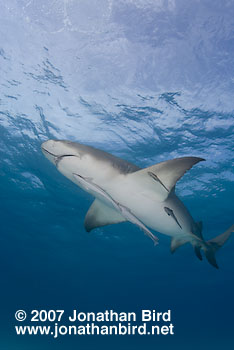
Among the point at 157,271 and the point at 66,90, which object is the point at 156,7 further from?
the point at 157,271

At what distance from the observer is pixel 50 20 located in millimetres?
8164

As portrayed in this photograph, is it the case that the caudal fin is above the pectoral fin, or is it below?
below

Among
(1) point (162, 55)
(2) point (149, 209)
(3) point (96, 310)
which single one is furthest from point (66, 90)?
(3) point (96, 310)

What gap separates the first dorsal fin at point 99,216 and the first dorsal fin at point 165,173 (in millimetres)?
1662

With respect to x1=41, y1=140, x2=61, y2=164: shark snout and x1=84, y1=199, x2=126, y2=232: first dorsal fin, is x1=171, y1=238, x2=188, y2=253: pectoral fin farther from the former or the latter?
x1=41, y1=140, x2=61, y2=164: shark snout

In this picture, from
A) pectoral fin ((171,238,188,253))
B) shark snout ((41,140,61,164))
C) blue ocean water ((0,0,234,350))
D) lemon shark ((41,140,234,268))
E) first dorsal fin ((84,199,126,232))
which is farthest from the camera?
blue ocean water ((0,0,234,350))

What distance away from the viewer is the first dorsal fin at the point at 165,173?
3.38 metres

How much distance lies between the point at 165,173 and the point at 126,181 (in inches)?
25.9

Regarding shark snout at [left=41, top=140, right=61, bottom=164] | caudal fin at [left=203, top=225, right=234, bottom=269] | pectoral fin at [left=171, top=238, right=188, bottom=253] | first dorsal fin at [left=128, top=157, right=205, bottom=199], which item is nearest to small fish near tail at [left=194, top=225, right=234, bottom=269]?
caudal fin at [left=203, top=225, right=234, bottom=269]

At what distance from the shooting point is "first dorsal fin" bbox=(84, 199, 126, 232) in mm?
5418

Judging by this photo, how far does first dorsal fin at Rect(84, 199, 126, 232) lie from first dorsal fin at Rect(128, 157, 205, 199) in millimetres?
1662

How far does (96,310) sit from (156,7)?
73669mm

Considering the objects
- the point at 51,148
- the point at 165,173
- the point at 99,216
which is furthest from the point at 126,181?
the point at 99,216

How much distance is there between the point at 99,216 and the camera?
554 cm
